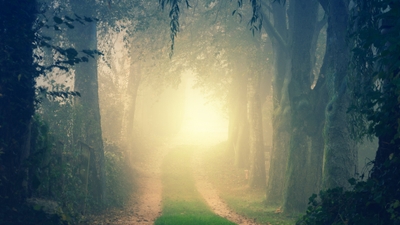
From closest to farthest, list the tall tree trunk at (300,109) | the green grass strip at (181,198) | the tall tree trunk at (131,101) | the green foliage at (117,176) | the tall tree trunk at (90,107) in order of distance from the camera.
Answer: the green grass strip at (181,198), the tall tree trunk at (300,109), the tall tree trunk at (90,107), the green foliage at (117,176), the tall tree trunk at (131,101)

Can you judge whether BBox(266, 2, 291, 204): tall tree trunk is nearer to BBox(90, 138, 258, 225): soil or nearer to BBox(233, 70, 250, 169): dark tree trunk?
BBox(90, 138, 258, 225): soil

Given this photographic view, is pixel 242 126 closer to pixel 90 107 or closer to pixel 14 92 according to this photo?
→ pixel 90 107

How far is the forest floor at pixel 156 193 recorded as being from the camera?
520 inches

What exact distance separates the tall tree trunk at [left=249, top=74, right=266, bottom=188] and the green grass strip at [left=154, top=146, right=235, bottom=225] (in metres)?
3.68

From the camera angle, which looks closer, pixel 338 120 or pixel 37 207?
pixel 37 207

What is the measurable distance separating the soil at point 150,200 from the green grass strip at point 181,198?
40cm

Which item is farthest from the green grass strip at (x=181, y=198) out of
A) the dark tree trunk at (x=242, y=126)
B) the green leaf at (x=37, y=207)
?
the green leaf at (x=37, y=207)

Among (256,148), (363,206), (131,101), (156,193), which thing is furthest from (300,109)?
(131,101)

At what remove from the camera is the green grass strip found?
11.8 metres

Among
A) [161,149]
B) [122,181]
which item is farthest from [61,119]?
[161,149]

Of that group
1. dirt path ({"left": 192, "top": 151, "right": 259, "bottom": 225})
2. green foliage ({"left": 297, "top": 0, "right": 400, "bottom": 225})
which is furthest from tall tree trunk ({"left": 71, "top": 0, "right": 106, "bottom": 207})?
green foliage ({"left": 297, "top": 0, "right": 400, "bottom": 225})

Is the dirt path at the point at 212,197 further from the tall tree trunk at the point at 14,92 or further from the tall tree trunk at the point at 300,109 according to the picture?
the tall tree trunk at the point at 14,92

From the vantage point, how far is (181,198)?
1853 centimetres

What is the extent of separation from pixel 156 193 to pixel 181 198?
6.29ft
